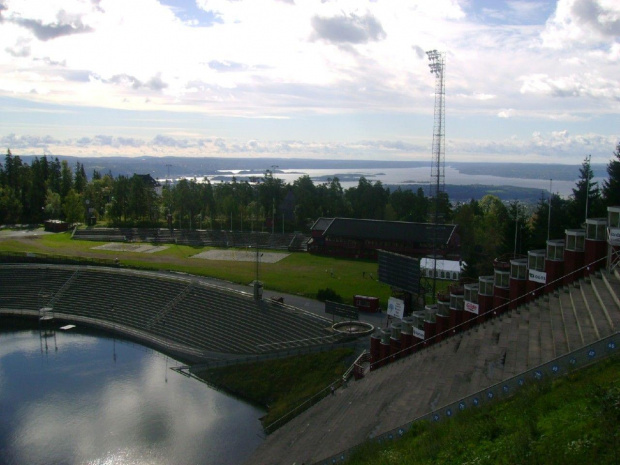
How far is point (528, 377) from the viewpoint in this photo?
11750 millimetres

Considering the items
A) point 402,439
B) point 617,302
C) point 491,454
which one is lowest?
point 402,439

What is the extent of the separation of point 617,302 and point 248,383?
23310mm

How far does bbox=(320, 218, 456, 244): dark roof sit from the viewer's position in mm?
61450

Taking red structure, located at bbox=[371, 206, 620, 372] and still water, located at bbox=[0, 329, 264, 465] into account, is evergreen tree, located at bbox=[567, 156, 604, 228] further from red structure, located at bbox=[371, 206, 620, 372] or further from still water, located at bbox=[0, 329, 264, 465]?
still water, located at bbox=[0, 329, 264, 465]

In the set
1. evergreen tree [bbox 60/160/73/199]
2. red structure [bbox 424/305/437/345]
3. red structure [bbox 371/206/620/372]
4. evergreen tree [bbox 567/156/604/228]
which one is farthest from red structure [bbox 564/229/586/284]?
evergreen tree [bbox 60/160/73/199]

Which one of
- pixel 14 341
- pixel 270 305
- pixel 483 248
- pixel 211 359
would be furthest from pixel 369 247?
pixel 14 341

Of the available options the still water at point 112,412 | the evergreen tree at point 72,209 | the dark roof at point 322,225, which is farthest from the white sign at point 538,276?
the evergreen tree at point 72,209

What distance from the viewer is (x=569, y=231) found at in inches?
709

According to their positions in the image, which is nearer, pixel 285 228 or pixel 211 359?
pixel 211 359

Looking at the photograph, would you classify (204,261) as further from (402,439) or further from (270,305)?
(402,439)

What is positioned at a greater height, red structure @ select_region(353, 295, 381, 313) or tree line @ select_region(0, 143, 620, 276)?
tree line @ select_region(0, 143, 620, 276)

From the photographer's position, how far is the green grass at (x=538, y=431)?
27.3 feet

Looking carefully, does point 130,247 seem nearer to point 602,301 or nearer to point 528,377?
point 602,301

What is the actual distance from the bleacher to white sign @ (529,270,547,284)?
1736cm
